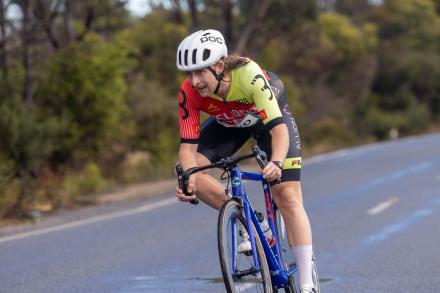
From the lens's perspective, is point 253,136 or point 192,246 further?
point 192,246

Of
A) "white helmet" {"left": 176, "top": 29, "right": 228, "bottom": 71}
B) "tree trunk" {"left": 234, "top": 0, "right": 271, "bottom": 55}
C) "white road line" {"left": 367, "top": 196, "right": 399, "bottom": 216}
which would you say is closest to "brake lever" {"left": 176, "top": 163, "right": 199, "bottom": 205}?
"white helmet" {"left": 176, "top": 29, "right": 228, "bottom": 71}

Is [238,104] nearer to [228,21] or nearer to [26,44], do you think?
[26,44]

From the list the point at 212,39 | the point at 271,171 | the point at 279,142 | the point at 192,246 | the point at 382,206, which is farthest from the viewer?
the point at 382,206

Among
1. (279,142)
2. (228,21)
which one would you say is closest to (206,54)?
(279,142)

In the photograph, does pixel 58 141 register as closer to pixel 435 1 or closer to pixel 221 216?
pixel 221 216

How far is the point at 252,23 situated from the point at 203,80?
25424mm

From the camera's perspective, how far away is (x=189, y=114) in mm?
6191

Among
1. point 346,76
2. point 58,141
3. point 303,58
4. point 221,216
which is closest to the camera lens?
point 221,216

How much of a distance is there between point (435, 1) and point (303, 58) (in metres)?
25.2

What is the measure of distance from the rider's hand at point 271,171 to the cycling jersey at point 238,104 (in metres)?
0.35

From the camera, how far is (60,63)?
21.4 metres

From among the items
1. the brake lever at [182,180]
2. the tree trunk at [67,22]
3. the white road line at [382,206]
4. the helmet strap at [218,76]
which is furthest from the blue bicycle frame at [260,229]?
the tree trunk at [67,22]

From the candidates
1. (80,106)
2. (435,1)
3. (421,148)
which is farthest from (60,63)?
(435,1)

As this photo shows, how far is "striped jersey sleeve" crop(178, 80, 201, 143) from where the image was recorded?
6184mm
